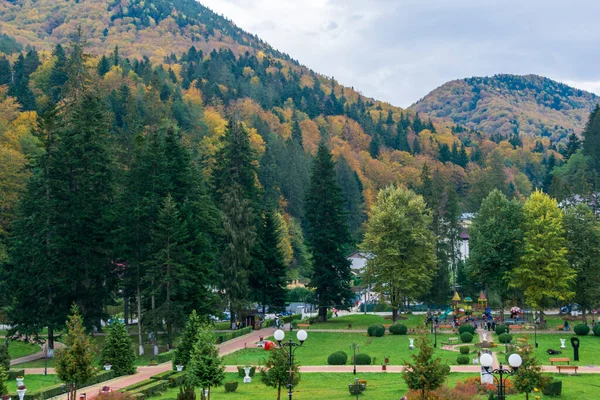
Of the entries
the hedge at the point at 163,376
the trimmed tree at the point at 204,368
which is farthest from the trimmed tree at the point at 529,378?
the hedge at the point at 163,376

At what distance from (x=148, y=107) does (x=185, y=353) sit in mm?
88439

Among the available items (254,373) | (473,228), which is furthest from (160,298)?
(473,228)

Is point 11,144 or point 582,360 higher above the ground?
point 11,144

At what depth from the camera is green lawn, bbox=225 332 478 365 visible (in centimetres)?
4806

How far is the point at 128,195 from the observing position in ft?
189

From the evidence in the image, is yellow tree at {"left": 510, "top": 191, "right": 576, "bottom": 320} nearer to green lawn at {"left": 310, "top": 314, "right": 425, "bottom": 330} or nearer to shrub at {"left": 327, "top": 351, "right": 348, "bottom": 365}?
green lawn at {"left": 310, "top": 314, "right": 425, "bottom": 330}

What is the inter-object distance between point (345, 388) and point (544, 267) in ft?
108

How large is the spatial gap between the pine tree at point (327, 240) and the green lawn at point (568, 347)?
1882 cm

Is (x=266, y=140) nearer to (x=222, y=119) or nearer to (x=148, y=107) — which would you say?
(x=222, y=119)

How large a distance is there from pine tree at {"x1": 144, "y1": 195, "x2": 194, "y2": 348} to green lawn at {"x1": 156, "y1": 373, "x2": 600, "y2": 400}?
13094mm

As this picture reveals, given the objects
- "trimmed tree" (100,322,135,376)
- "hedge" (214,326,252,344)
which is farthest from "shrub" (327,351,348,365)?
"hedge" (214,326,252,344)

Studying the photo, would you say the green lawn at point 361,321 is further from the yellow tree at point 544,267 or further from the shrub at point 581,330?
the shrub at point 581,330

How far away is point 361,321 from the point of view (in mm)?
74688

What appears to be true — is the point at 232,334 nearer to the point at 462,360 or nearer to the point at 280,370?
the point at 462,360
